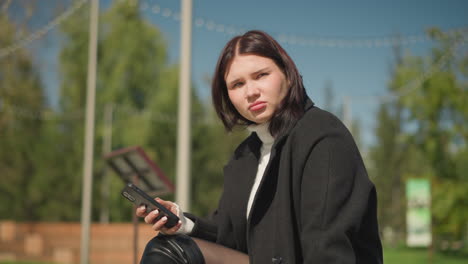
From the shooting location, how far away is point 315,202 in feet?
5.92

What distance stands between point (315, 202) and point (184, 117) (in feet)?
14.5

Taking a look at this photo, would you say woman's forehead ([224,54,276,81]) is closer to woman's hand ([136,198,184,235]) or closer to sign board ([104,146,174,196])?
woman's hand ([136,198,184,235])

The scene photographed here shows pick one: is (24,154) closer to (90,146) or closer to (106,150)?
(106,150)

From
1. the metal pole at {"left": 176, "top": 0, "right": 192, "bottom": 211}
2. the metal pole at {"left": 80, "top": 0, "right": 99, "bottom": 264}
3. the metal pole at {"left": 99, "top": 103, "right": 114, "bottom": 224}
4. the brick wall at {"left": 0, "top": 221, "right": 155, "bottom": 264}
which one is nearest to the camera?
the metal pole at {"left": 176, "top": 0, "right": 192, "bottom": 211}

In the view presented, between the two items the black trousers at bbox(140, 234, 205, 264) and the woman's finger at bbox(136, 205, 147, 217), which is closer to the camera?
the black trousers at bbox(140, 234, 205, 264)

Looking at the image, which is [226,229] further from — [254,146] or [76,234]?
[76,234]

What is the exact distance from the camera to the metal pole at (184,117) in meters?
5.92

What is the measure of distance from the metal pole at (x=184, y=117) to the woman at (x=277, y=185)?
11.6ft

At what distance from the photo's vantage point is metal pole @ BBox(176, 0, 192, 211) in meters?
5.92

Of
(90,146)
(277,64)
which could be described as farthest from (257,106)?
(90,146)

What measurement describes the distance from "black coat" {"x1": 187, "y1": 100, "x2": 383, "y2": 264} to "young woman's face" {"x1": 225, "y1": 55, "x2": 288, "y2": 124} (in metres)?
0.13

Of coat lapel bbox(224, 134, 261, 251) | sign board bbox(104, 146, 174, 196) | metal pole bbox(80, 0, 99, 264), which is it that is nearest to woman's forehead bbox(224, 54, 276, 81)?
coat lapel bbox(224, 134, 261, 251)

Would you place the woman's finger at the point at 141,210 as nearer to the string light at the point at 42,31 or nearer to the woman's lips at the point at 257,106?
the woman's lips at the point at 257,106

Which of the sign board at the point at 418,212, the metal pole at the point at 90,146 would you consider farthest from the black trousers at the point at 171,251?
the sign board at the point at 418,212
